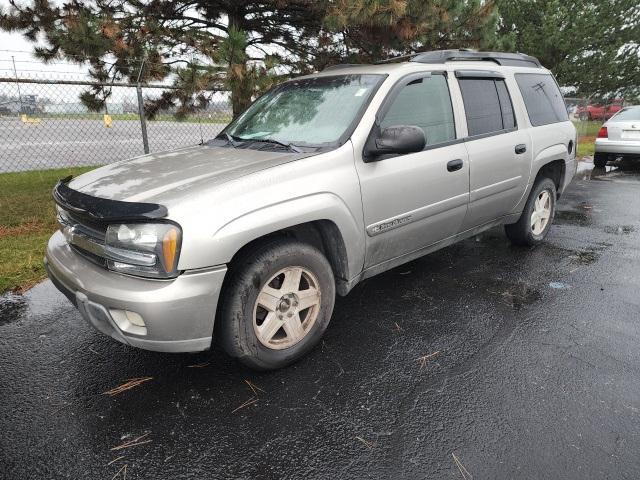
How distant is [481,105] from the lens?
3959mm

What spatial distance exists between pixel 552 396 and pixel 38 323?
342 cm

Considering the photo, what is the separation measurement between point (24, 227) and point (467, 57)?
5.15m

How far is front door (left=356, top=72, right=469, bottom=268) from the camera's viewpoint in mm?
3074

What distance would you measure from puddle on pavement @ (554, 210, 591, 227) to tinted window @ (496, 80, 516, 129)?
2.46 metres

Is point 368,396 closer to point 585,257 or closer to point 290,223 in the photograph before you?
point 290,223

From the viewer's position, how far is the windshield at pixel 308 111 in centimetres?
316

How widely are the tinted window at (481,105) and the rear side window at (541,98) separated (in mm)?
572

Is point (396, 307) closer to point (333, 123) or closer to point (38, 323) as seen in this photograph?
point (333, 123)

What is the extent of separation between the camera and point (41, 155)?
13648 millimetres

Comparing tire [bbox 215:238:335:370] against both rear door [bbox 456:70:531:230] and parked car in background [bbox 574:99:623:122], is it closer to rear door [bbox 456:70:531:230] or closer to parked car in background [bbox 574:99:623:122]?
rear door [bbox 456:70:531:230]

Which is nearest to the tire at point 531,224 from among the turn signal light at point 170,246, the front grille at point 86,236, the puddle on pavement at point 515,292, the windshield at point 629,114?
the puddle on pavement at point 515,292

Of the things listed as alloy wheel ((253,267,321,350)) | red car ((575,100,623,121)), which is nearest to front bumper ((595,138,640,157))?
alloy wheel ((253,267,321,350))

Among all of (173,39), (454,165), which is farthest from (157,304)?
(173,39)

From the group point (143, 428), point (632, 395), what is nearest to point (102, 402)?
point (143, 428)
